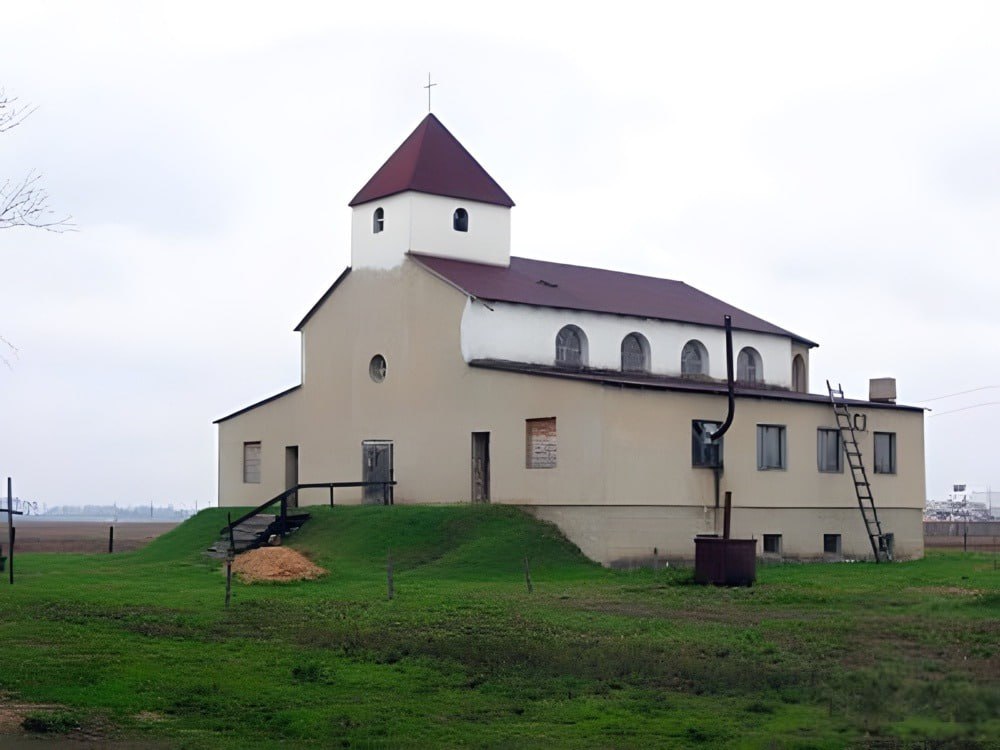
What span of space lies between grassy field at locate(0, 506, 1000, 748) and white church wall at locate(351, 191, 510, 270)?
54.6 feet

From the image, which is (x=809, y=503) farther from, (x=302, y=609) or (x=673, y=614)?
(x=302, y=609)

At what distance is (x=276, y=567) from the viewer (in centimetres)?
3562

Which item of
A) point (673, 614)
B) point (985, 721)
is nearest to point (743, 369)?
point (673, 614)

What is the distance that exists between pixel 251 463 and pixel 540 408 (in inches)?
658

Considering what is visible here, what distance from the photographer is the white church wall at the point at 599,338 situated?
4675cm

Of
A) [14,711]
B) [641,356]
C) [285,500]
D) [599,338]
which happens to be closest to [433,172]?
[599,338]

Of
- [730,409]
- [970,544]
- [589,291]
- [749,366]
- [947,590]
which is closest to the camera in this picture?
[947,590]

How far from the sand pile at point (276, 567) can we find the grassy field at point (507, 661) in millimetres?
A: 639

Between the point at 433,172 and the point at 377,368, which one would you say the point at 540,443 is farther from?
the point at 433,172

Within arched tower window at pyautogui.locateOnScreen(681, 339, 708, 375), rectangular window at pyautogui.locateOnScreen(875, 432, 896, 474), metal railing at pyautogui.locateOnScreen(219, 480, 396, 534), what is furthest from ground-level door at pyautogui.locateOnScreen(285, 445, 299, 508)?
rectangular window at pyautogui.locateOnScreen(875, 432, 896, 474)

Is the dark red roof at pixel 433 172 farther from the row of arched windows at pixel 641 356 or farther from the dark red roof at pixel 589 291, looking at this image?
the row of arched windows at pixel 641 356

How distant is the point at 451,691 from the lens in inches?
752

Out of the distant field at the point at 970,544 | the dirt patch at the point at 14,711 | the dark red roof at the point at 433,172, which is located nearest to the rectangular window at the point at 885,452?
the distant field at the point at 970,544

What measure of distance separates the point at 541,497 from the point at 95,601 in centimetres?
1620
